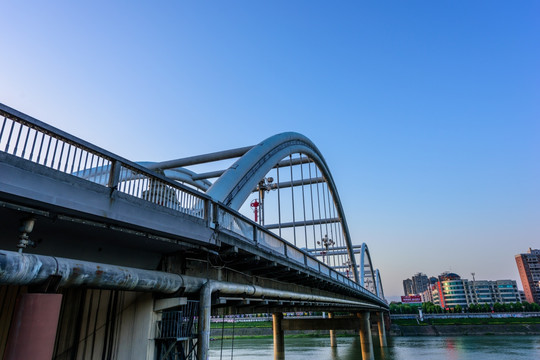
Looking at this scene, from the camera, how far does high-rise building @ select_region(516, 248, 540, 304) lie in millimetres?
149913

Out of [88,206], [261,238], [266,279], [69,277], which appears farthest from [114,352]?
[266,279]

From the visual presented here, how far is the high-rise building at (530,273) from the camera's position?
492 ft

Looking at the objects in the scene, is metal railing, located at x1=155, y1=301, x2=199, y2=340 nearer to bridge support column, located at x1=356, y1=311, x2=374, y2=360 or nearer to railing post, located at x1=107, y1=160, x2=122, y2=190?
railing post, located at x1=107, y1=160, x2=122, y2=190

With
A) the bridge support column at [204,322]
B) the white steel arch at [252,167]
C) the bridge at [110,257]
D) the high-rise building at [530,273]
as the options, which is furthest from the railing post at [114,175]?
the high-rise building at [530,273]

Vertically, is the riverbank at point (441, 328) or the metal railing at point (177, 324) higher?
the metal railing at point (177, 324)

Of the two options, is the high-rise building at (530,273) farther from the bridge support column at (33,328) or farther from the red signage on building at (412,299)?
the bridge support column at (33,328)

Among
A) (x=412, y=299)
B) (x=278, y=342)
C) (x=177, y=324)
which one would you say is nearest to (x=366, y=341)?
(x=278, y=342)

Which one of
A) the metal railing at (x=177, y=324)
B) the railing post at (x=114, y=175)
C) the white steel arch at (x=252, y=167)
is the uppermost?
the white steel arch at (x=252, y=167)

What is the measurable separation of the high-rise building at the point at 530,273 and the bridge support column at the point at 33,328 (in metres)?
190

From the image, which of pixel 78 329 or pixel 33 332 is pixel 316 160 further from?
pixel 33 332

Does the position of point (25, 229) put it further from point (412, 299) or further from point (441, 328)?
point (412, 299)

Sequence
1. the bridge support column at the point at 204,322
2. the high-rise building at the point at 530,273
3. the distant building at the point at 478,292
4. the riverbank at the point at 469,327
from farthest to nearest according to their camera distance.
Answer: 1. the high-rise building at the point at 530,273
2. the distant building at the point at 478,292
3. the riverbank at the point at 469,327
4. the bridge support column at the point at 204,322

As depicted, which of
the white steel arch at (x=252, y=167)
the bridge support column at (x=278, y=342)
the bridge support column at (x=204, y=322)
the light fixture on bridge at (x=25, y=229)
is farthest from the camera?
the bridge support column at (x=278, y=342)

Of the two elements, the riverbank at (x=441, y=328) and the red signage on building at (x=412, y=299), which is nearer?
the riverbank at (x=441, y=328)
